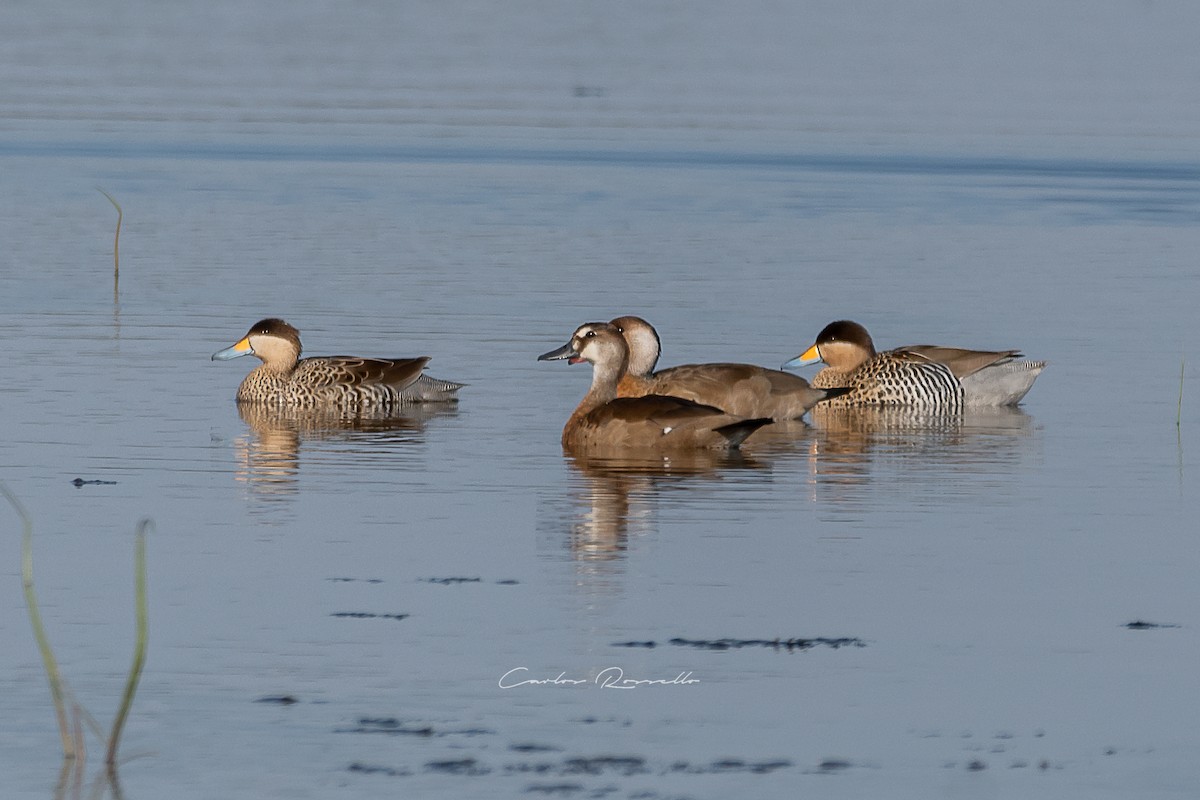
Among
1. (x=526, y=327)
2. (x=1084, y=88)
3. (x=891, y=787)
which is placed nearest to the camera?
(x=891, y=787)

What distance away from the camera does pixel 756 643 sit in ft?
34.8

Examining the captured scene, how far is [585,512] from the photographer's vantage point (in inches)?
552

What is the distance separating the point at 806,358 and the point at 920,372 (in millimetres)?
1053

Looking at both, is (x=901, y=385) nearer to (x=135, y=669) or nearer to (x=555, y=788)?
(x=555, y=788)

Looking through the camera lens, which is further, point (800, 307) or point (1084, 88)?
point (1084, 88)

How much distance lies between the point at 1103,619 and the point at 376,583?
3.39m

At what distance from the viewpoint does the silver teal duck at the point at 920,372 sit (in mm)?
19125

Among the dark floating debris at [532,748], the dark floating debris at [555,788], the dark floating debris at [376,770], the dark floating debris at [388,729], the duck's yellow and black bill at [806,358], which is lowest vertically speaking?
the dark floating debris at [555,788]

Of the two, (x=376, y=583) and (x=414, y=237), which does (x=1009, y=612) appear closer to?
(x=376, y=583)

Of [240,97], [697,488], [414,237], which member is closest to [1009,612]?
[697,488]

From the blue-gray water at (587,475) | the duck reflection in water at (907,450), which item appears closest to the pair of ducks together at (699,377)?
the duck reflection in water at (907,450)

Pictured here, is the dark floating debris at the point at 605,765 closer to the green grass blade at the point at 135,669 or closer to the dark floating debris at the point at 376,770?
the dark floating debris at the point at 376,770

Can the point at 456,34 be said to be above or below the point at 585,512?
above

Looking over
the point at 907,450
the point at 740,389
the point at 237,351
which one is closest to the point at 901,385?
the point at 740,389
